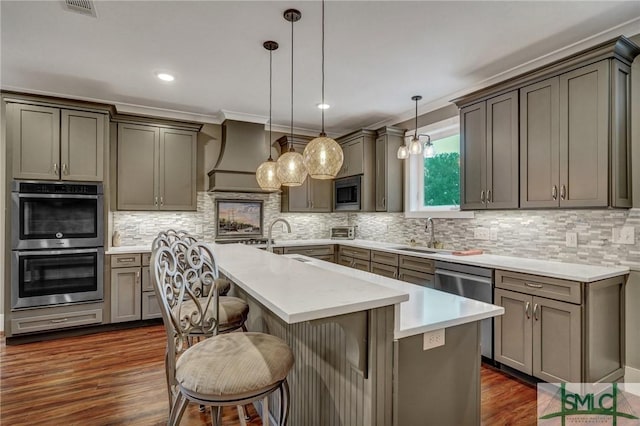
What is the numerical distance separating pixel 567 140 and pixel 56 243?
4.86 metres

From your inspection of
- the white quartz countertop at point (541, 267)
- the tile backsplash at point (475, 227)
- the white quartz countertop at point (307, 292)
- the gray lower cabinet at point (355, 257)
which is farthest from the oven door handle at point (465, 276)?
the white quartz countertop at point (307, 292)

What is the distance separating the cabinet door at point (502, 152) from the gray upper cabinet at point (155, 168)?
3.57 meters

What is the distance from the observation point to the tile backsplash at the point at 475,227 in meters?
2.65

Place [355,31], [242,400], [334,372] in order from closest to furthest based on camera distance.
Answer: [242,400] < [334,372] < [355,31]

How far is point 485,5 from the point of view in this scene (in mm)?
2225

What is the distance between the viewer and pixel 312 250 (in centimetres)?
490

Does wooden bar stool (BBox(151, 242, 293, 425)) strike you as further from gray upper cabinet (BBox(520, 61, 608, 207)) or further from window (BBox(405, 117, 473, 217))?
window (BBox(405, 117, 473, 217))

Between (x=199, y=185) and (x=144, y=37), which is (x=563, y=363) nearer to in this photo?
(x=144, y=37)

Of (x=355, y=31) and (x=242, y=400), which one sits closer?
(x=242, y=400)

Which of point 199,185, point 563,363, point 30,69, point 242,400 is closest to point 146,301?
point 199,185

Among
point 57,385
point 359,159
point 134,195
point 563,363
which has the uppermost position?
point 359,159

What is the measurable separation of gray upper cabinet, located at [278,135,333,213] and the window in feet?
4.64

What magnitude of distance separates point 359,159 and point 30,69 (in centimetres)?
379

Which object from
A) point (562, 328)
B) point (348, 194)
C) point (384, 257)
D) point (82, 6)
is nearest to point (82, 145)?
point (82, 6)
